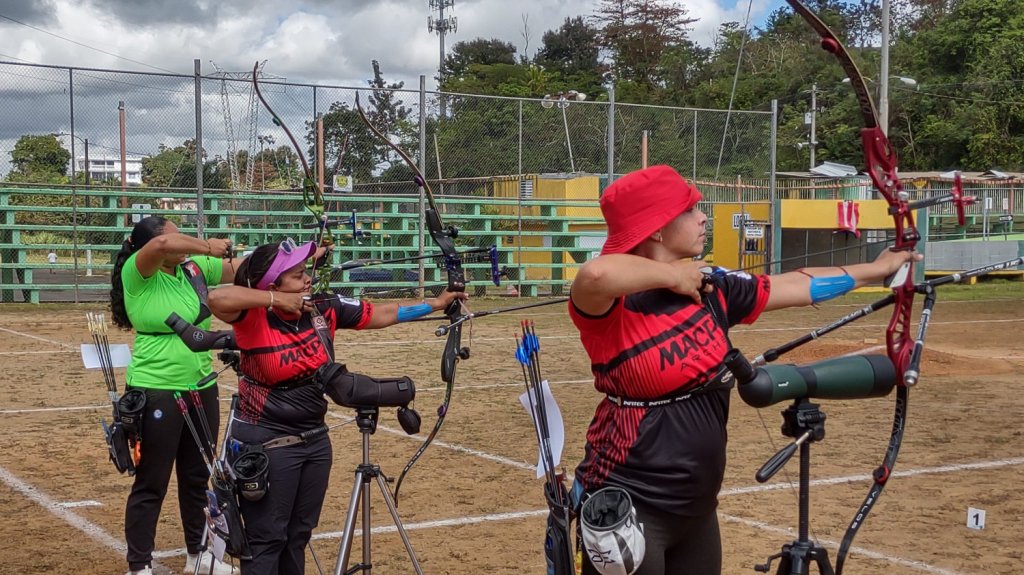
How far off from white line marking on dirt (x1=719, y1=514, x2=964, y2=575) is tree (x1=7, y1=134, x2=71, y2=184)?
49.5 ft

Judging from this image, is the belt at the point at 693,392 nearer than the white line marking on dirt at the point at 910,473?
Yes

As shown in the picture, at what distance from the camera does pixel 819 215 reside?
24.9 metres

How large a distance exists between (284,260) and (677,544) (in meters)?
2.20

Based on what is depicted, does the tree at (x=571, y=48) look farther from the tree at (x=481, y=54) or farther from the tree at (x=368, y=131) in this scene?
the tree at (x=368, y=131)

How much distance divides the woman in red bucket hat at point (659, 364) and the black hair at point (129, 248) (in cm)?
308

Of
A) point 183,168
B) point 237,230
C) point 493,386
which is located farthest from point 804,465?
point 183,168


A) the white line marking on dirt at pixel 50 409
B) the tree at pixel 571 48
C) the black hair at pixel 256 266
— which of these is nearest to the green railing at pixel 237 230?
the white line marking on dirt at pixel 50 409

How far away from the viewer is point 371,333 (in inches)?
661

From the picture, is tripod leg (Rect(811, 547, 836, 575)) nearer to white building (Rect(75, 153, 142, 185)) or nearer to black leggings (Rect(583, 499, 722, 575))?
black leggings (Rect(583, 499, 722, 575))

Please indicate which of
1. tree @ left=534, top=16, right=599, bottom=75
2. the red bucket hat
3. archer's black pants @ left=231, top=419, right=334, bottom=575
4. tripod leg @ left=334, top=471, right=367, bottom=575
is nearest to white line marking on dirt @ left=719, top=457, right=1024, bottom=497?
tripod leg @ left=334, top=471, right=367, bottom=575

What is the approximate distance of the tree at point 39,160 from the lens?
18.1 m

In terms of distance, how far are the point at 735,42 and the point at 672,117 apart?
51.1 feet

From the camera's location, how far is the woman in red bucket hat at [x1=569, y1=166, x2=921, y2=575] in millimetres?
3139

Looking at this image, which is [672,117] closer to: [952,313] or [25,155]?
[952,313]
